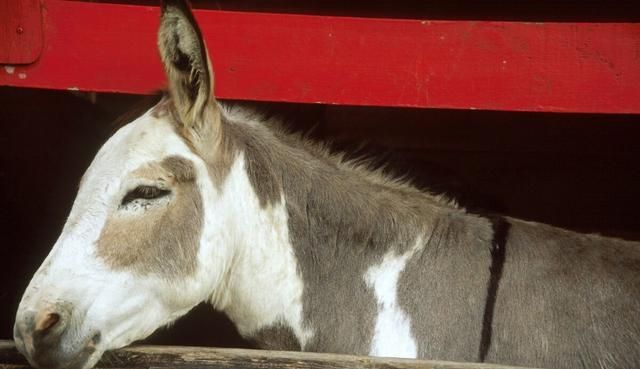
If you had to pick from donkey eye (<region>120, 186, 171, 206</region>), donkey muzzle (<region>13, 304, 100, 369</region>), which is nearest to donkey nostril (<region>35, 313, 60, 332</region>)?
donkey muzzle (<region>13, 304, 100, 369</region>)

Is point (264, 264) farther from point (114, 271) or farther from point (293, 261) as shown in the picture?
point (114, 271)

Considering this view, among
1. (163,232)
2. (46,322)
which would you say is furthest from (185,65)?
(46,322)

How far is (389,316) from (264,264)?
15.4 inches

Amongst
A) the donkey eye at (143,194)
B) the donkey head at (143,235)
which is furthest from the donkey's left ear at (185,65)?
the donkey eye at (143,194)

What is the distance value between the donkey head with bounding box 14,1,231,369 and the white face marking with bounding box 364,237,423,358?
443 mm

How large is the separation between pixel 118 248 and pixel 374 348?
0.76 meters

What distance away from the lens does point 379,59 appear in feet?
7.58

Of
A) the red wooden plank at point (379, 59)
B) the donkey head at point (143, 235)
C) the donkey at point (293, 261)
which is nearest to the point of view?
the donkey head at point (143, 235)

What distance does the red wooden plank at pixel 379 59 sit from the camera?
7.47 feet

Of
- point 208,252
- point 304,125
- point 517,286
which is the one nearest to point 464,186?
point 304,125

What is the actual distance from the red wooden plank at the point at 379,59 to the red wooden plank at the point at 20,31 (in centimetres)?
3

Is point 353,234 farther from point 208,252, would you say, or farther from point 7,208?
point 7,208

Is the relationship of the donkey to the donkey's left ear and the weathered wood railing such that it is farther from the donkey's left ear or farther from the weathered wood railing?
the weathered wood railing

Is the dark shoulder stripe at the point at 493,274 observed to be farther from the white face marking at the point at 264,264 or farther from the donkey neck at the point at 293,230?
the white face marking at the point at 264,264
